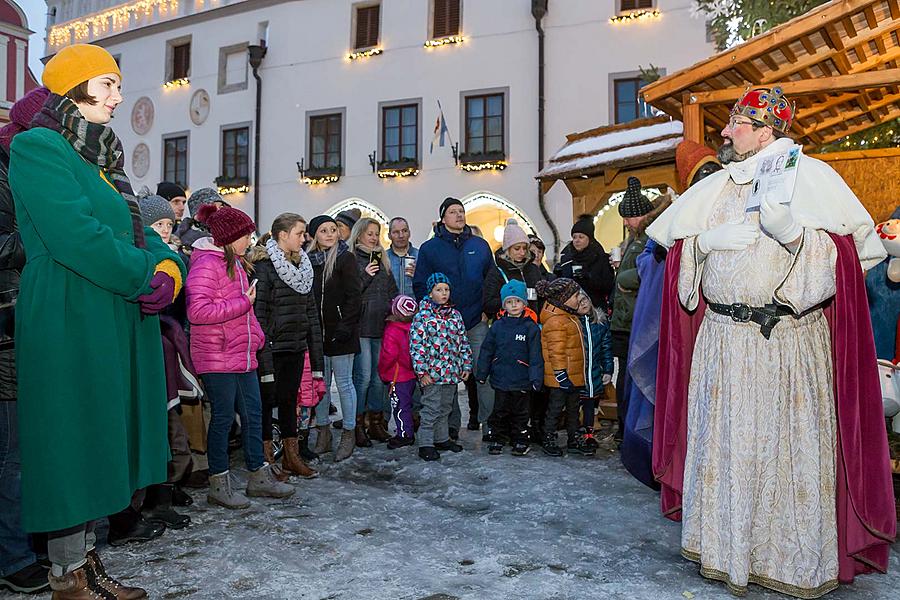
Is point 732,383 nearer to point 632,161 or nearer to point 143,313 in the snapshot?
point 143,313

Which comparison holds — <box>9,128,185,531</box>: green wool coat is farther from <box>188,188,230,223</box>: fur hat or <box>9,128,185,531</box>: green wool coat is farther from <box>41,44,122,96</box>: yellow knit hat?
<box>188,188,230,223</box>: fur hat

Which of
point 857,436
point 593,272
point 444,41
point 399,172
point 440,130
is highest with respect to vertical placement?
point 444,41

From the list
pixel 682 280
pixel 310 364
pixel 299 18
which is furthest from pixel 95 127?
pixel 299 18

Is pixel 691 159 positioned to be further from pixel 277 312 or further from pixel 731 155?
pixel 277 312

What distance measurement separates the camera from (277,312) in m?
5.26

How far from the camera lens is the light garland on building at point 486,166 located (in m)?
16.8

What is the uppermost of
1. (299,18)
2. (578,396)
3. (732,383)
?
(299,18)

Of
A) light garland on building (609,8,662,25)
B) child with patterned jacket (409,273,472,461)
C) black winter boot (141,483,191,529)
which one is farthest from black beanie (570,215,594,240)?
light garland on building (609,8,662,25)

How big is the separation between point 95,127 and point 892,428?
450 cm

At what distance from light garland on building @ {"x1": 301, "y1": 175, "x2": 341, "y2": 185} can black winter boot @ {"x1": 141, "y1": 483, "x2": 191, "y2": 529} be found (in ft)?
48.9

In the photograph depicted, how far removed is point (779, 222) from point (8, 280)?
10.2 ft

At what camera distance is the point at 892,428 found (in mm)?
4555

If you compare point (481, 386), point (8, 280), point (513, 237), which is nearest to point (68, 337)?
point (8, 280)

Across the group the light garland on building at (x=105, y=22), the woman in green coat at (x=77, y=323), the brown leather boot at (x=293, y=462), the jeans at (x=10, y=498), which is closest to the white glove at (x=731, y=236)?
the woman in green coat at (x=77, y=323)
